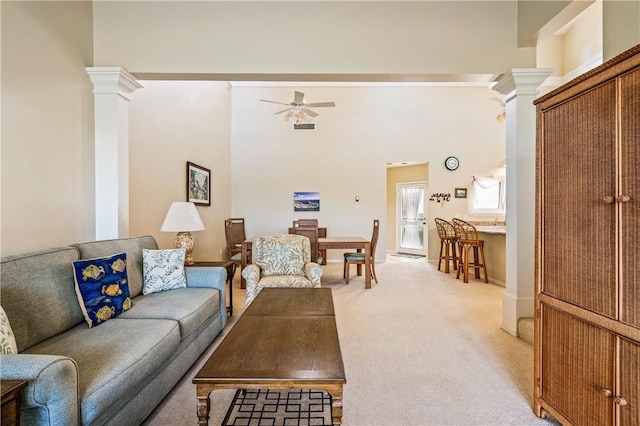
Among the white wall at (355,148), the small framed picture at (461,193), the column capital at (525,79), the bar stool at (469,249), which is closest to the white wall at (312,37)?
the column capital at (525,79)

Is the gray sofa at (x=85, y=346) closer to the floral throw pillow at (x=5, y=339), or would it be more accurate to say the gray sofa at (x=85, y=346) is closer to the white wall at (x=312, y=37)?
the floral throw pillow at (x=5, y=339)

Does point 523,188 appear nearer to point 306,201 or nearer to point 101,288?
point 101,288

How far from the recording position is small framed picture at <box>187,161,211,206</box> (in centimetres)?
493

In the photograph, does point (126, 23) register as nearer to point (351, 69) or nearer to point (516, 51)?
point (351, 69)

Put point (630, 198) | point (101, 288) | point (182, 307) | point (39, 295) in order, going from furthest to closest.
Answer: point (182, 307), point (101, 288), point (39, 295), point (630, 198)

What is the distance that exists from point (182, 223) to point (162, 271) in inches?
26.2

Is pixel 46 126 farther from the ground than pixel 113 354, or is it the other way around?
pixel 46 126

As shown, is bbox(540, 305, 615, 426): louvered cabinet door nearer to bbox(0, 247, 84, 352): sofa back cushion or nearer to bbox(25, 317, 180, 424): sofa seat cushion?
bbox(25, 317, 180, 424): sofa seat cushion

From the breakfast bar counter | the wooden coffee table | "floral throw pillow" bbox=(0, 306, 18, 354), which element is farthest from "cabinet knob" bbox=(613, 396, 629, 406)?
the breakfast bar counter

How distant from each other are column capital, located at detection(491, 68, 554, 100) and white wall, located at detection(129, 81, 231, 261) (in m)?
3.92

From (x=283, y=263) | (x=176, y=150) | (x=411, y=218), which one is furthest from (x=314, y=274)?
(x=411, y=218)

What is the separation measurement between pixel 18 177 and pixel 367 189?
19.6ft

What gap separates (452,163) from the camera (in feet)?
23.3

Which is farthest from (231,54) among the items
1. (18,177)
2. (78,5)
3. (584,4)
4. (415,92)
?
(415,92)
